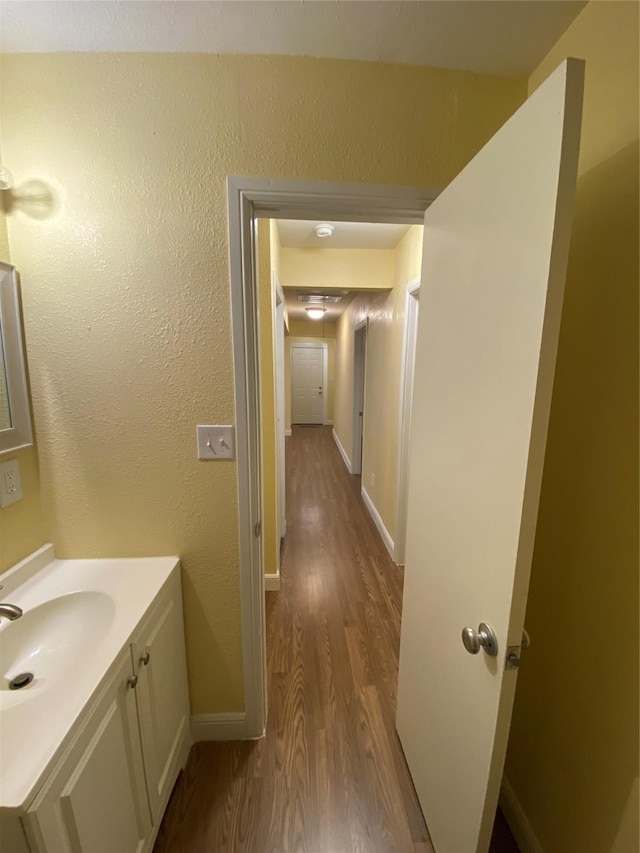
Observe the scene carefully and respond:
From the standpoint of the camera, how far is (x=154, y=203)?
1.02 metres

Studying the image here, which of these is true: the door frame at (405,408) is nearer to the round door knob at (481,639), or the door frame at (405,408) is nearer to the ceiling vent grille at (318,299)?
the round door knob at (481,639)

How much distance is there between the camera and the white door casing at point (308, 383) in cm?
748

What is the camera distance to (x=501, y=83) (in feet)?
3.42

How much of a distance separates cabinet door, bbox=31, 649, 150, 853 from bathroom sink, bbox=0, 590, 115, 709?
12cm

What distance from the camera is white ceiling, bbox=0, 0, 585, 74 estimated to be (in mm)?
838

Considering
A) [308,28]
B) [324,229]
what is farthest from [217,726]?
[324,229]

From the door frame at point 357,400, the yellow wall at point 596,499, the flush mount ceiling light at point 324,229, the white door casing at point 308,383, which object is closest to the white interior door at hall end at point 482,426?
the yellow wall at point 596,499

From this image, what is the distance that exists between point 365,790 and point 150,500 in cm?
131

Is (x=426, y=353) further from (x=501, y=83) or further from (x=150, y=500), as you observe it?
(x=150, y=500)

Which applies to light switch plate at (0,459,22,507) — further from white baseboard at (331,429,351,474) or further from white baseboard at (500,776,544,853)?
white baseboard at (331,429,351,474)

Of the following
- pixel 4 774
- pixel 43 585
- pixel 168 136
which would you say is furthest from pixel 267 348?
pixel 4 774

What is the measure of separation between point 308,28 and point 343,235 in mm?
1615

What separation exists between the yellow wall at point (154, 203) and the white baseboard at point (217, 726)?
839mm

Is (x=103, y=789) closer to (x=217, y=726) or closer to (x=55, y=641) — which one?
(x=55, y=641)
